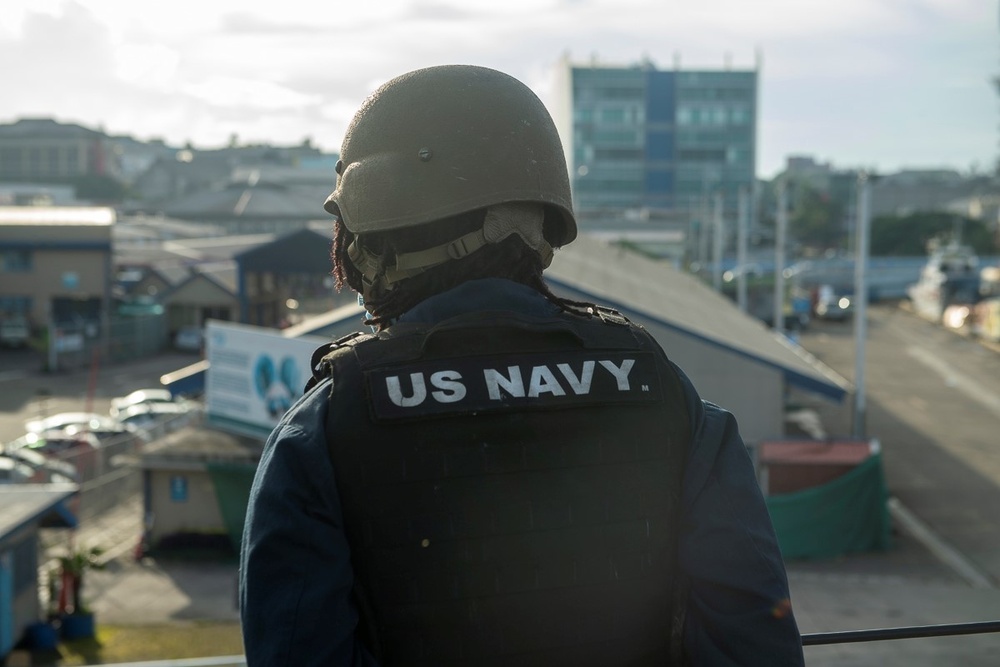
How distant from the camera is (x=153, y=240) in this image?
5844 centimetres

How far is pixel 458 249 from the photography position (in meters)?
1.84

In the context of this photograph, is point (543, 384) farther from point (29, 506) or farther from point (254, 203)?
point (254, 203)

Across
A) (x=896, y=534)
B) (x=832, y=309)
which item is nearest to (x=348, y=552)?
(x=896, y=534)

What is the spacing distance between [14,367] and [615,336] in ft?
135

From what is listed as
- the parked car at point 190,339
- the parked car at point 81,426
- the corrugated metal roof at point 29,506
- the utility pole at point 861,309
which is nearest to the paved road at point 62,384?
the parked car at point 190,339

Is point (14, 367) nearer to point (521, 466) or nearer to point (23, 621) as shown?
point (23, 621)

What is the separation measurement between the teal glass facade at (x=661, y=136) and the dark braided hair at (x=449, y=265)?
8936 centimetres

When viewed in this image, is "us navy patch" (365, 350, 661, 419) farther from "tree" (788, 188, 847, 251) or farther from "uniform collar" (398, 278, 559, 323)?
"tree" (788, 188, 847, 251)

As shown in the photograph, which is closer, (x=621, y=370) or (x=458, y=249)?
(x=621, y=370)

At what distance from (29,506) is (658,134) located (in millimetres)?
83036

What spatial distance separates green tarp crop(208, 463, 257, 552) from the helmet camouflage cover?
16529 millimetres

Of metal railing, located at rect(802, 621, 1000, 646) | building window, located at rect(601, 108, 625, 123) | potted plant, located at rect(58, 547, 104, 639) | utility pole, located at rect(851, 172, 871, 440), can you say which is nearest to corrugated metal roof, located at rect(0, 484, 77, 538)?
potted plant, located at rect(58, 547, 104, 639)

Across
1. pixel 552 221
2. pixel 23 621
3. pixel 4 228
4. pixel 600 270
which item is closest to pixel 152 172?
pixel 4 228

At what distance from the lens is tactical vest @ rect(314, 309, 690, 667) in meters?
1.60
